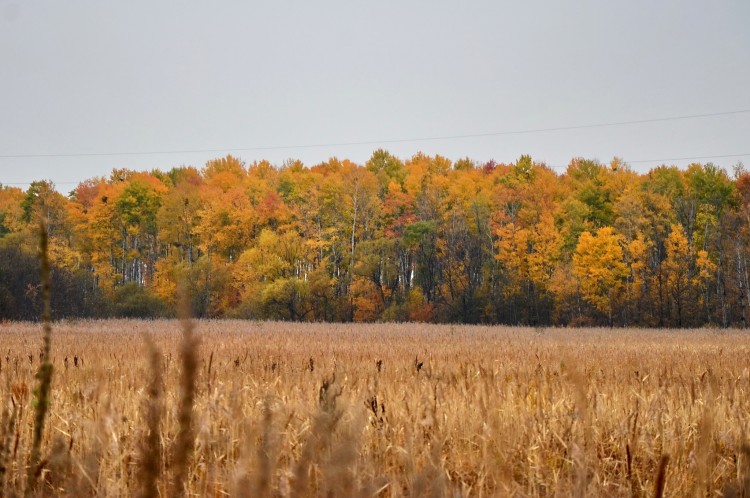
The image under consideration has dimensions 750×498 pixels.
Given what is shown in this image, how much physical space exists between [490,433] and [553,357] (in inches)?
390

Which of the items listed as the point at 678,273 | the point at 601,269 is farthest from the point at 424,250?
the point at 678,273

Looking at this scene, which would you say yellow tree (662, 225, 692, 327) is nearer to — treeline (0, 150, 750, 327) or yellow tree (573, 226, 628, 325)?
treeline (0, 150, 750, 327)

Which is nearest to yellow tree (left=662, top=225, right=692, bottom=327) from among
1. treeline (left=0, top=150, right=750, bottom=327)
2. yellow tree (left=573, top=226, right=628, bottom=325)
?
treeline (left=0, top=150, right=750, bottom=327)

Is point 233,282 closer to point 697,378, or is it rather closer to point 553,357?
point 553,357

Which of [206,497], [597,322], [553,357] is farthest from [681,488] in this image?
[597,322]

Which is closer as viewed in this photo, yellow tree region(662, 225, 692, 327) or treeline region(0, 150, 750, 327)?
yellow tree region(662, 225, 692, 327)

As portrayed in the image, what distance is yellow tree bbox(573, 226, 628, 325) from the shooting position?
53.1m

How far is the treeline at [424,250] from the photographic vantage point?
53.4 meters

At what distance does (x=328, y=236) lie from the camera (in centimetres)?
6494

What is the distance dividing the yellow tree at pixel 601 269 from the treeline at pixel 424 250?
11 cm

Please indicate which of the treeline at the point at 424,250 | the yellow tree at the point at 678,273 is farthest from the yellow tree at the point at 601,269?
the yellow tree at the point at 678,273

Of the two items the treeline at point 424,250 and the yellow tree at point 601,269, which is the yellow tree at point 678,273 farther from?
the yellow tree at point 601,269

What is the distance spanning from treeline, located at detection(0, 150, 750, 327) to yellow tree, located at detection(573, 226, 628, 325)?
0.11 metres

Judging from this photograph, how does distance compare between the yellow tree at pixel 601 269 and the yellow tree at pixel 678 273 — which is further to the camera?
the yellow tree at pixel 601 269
